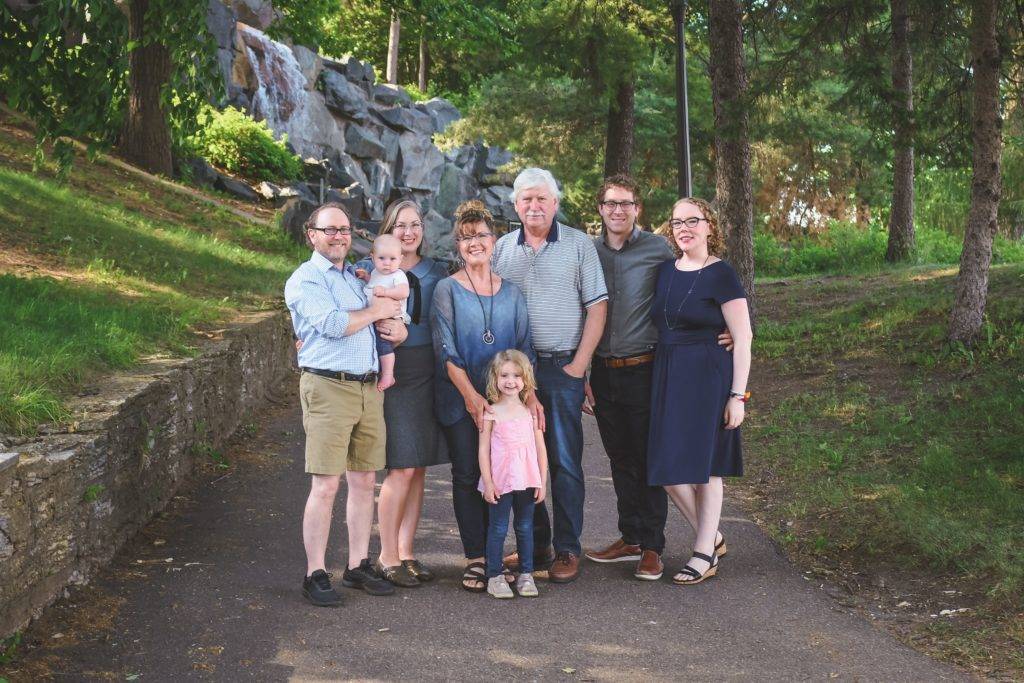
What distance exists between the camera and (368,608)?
5297 millimetres

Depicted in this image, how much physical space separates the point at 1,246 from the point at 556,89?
16643mm

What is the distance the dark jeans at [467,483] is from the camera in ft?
Result: 18.4

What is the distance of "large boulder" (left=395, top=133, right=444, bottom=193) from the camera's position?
3216 cm

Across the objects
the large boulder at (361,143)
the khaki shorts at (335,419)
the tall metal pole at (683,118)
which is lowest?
the khaki shorts at (335,419)

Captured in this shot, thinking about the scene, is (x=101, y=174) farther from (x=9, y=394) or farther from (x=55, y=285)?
(x=9, y=394)

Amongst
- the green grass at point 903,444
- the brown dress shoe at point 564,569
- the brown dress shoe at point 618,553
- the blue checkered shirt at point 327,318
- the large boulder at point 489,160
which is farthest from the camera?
the large boulder at point 489,160

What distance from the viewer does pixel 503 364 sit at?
17.6 feet

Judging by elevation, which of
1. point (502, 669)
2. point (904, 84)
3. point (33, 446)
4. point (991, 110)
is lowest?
point (502, 669)

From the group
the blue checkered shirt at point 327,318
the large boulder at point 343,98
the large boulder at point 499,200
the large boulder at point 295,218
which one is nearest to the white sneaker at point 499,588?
the blue checkered shirt at point 327,318

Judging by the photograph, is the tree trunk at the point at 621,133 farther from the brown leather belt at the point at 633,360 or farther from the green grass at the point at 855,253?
the brown leather belt at the point at 633,360

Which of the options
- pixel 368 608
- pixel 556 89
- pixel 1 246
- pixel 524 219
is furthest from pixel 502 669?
pixel 556 89

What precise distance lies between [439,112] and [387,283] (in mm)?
33996

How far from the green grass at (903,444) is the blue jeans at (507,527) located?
1.91 meters

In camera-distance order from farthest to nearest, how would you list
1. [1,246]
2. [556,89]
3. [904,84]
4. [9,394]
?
1. [556,89]
2. [904,84]
3. [1,246]
4. [9,394]
